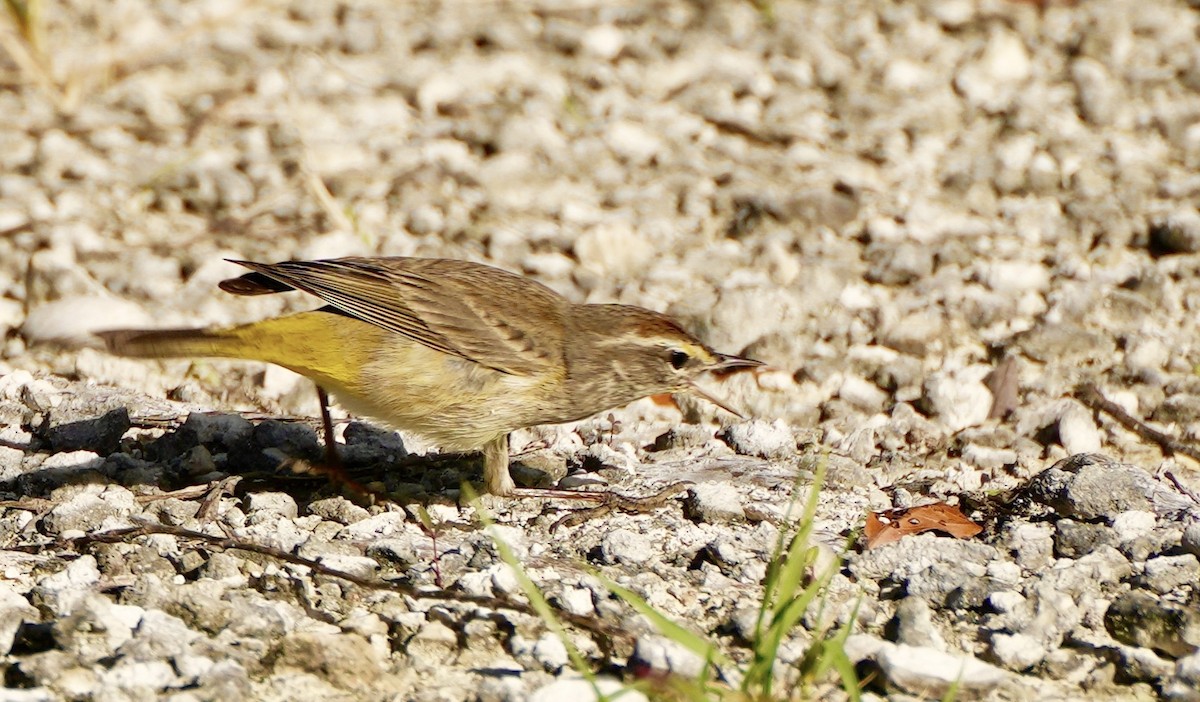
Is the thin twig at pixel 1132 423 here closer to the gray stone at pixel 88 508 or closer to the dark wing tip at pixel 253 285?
the dark wing tip at pixel 253 285

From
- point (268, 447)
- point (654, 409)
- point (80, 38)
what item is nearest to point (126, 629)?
point (268, 447)

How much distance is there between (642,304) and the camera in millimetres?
7160

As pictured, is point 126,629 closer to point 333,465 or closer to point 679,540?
point 333,465

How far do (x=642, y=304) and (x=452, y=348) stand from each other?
1.94 m

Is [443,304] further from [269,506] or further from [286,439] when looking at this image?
[269,506]

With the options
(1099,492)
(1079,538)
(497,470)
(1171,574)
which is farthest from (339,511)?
(1171,574)

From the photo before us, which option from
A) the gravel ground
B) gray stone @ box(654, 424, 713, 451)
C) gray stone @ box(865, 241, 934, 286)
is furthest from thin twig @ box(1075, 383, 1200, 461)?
gray stone @ box(654, 424, 713, 451)

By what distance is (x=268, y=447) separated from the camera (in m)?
5.52

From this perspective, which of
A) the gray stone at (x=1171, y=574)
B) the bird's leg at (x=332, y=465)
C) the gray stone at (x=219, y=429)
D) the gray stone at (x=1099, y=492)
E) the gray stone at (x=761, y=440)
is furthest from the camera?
the gray stone at (x=761, y=440)

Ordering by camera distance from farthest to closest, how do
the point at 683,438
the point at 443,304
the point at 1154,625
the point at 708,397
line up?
the point at 708,397 < the point at 683,438 < the point at 443,304 < the point at 1154,625

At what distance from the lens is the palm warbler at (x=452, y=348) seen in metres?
5.18

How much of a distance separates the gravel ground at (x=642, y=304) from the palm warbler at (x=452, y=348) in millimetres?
292

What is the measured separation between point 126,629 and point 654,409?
9.15 ft

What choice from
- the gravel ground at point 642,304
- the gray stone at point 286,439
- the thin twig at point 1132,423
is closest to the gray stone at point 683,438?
the gravel ground at point 642,304
